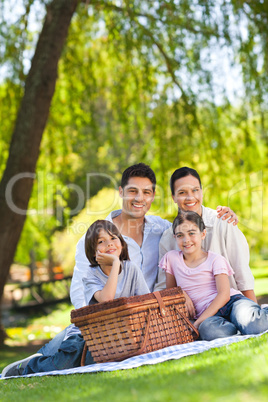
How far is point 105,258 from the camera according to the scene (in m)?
3.41

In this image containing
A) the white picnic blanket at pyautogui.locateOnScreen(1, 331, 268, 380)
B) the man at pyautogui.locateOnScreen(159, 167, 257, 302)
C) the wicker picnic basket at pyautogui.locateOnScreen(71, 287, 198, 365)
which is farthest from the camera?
the man at pyautogui.locateOnScreen(159, 167, 257, 302)

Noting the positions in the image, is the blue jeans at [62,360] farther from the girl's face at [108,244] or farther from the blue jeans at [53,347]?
the girl's face at [108,244]

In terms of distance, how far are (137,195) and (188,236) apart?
65 centimetres

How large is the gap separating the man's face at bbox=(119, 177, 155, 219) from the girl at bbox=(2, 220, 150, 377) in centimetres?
58

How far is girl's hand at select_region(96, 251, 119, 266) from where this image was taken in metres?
3.37

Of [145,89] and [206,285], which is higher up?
[145,89]

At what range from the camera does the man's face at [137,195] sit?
4094mm

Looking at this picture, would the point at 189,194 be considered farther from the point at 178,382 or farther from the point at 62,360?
the point at 178,382

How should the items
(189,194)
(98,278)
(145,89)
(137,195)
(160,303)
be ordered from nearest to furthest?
(160,303) → (98,278) → (189,194) → (137,195) → (145,89)

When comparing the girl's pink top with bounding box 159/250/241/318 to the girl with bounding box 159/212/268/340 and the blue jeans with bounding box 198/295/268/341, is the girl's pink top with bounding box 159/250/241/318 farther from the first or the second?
the blue jeans with bounding box 198/295/268/341

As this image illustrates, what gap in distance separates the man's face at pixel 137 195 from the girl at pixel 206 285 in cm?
45

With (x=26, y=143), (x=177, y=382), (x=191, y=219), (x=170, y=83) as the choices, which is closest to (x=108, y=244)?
(x=191, y=219)

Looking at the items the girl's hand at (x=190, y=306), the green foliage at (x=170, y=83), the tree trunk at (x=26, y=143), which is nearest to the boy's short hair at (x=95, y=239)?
the girl's hand at (x=190, y=306)

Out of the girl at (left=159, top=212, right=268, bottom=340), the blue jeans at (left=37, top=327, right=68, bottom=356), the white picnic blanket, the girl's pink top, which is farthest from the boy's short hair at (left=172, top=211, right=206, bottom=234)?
the blue jeans at (left=37, top=327, right=68, bottom=356)
